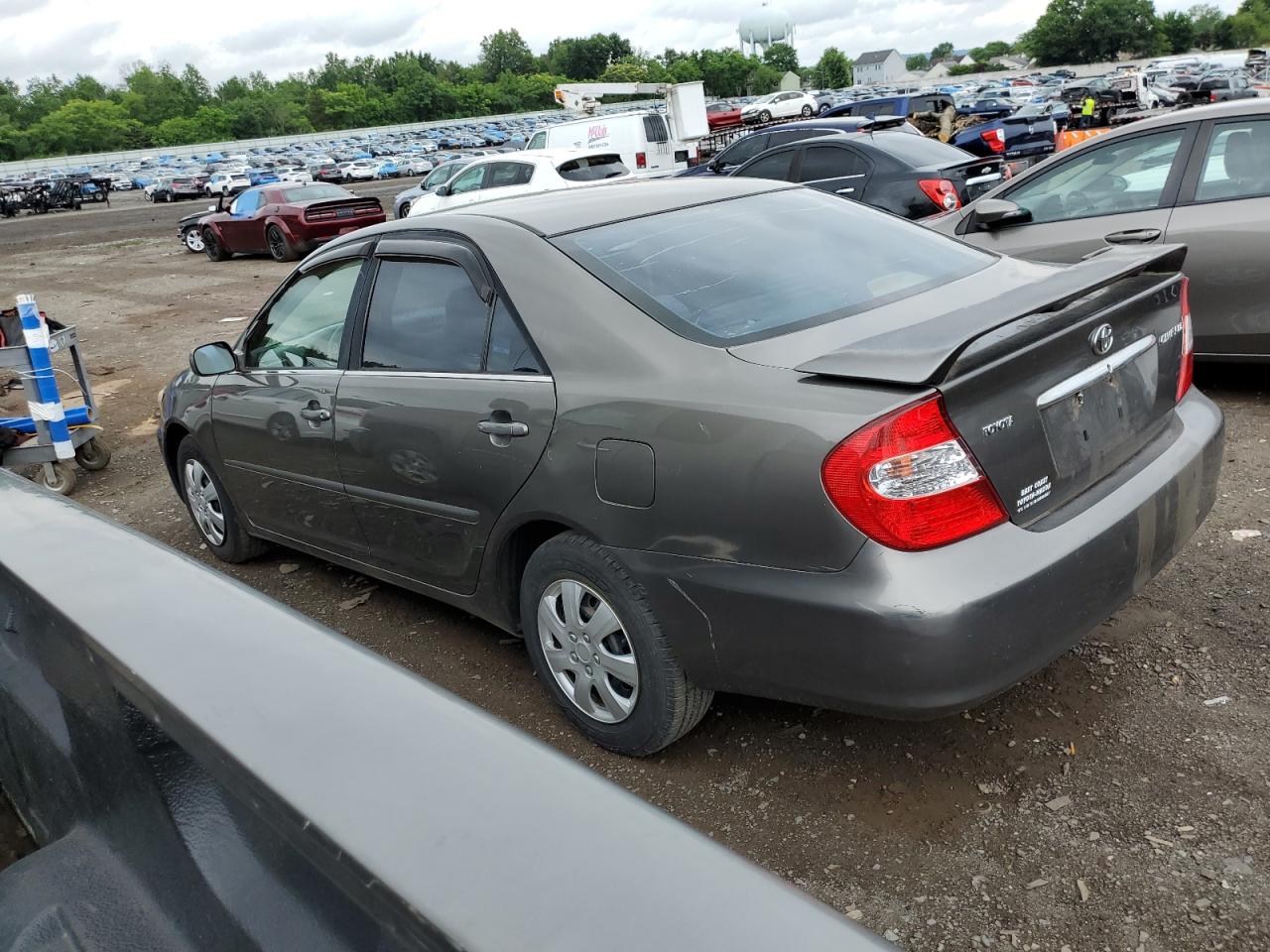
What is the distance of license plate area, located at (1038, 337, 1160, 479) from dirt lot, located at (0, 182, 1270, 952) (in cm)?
81

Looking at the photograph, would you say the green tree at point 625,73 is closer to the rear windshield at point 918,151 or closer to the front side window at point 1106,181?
the rear windshield at point 918,151

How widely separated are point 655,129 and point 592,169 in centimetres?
1159

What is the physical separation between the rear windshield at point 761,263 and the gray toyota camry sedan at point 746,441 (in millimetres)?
13

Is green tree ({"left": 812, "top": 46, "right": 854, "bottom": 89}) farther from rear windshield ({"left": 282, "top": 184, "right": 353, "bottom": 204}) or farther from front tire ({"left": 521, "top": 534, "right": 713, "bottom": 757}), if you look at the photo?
front tire ({"left": 521, "top": 534, "right": 713, "bottom": 757})

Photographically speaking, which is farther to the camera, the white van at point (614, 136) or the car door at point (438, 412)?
the white van at point (614, 136)

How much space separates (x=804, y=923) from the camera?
93 cm

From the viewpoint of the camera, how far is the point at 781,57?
6531 inches

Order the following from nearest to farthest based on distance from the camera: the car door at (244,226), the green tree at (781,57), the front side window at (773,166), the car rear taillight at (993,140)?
the front side window at (773,166), the car rear taillight at (993,140), the car door at (244,226), the green tree at (781,57)

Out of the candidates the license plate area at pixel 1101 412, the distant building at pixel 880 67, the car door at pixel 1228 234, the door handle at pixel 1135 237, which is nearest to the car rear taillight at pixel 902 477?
the license plate area at pixel 1101 412

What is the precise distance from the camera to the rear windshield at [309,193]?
1902 cm

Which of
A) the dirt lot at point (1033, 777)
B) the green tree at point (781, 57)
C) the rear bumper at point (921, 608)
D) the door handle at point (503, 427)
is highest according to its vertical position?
the green tree at point (781, 57)

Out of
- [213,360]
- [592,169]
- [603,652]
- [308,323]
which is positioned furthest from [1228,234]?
[592,169]

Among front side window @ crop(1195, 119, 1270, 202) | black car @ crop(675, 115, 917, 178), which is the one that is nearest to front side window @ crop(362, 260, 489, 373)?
front side window @ crop(1195, 119, 1270, 202)

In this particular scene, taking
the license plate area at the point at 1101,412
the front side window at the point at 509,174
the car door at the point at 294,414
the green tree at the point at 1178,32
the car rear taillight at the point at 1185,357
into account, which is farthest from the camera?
the green tree at the point at 1178,32
